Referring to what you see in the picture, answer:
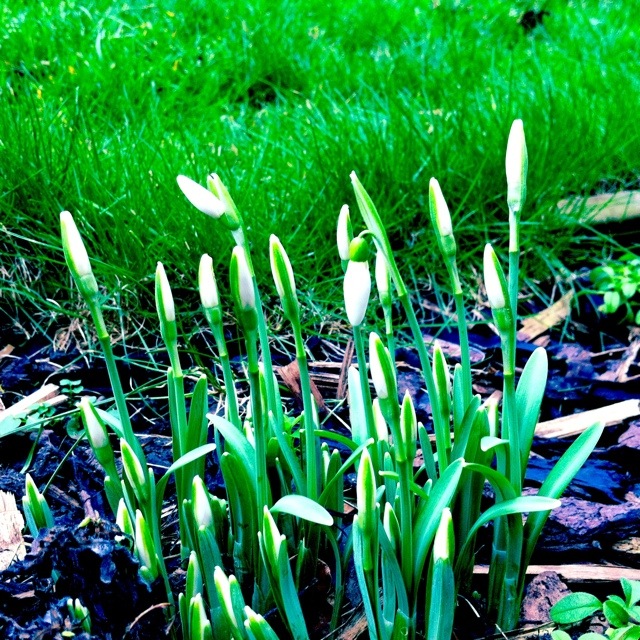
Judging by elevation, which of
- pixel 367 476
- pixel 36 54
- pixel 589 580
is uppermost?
pixel 36 54

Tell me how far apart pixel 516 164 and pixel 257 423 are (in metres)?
0.61

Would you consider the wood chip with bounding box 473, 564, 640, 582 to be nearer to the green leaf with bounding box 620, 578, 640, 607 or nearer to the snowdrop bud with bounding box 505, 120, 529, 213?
the green leaf with bounding box 620, 578, 640, 607

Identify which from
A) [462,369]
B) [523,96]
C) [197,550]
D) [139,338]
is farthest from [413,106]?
[197,550]

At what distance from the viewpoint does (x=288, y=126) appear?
138 inches

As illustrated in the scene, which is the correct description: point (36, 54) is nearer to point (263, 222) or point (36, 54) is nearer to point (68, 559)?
point (263, 222)

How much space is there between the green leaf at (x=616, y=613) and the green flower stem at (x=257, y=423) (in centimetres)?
68

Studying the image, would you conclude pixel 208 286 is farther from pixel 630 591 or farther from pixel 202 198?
pixel 630 591

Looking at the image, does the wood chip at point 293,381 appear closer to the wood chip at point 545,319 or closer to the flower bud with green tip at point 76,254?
the wood chip at point 545,319

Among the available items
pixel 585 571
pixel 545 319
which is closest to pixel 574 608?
pixel 585 571

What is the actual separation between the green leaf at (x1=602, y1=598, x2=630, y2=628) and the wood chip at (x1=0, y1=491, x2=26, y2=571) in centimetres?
116

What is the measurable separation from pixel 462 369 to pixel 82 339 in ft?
4.62

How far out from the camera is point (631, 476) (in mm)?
2082

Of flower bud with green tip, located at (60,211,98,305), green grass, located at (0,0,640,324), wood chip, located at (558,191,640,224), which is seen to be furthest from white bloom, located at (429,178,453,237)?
wood chip, located at (558,191,640,224)

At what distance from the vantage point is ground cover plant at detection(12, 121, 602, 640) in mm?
1296
